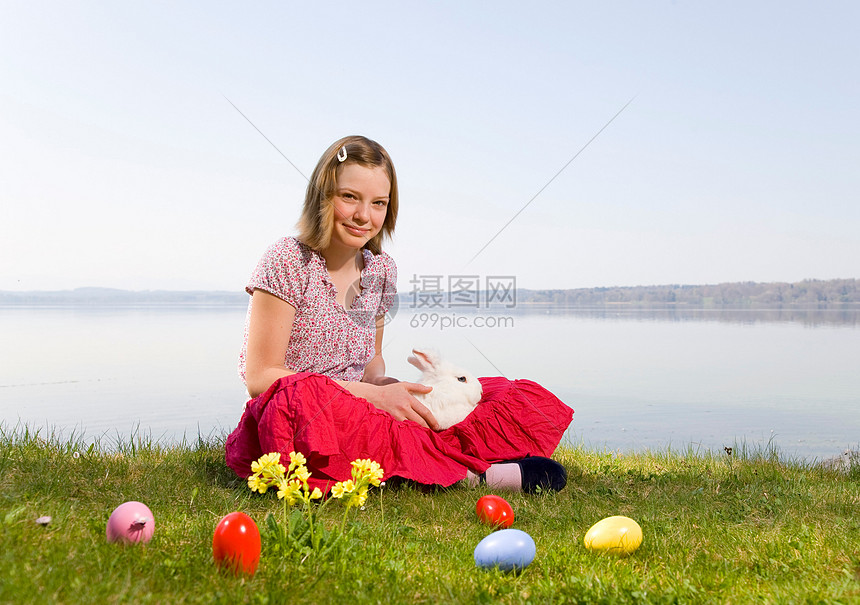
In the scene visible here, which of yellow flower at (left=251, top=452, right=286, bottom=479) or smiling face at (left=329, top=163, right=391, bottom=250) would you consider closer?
yellow flower at (left=251, top=452, right=286, bottom=479)

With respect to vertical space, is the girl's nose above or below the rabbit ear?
above

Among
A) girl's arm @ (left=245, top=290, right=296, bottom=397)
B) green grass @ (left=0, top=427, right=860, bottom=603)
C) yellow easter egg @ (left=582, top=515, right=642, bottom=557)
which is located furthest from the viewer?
girl's arm @ (left=245, top=290, right=296, bottom=397)

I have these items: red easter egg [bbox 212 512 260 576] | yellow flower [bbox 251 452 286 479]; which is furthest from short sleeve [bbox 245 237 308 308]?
red easter egg [bbox 212 512 260 576]

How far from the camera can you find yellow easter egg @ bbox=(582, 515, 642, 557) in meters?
2.46

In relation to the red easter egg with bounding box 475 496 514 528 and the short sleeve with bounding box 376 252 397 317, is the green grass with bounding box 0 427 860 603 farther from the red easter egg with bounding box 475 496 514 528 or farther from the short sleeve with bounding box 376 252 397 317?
the short sleeve with bounding box 376 252 397 317

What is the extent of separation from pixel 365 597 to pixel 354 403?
56.8 inches

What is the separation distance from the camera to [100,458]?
3693 mm

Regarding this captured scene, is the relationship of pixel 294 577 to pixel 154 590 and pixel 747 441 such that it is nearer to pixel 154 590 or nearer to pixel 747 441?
pixel 154 590

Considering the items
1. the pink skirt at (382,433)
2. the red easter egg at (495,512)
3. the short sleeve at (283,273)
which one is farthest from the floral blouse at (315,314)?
the red easter egg at (495,512)

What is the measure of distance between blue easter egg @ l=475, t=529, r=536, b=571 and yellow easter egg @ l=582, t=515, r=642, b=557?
0.35 meters

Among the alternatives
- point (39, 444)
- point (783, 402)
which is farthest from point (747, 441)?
point (39, 444)

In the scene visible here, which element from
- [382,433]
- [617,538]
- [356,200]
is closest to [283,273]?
[356,200]

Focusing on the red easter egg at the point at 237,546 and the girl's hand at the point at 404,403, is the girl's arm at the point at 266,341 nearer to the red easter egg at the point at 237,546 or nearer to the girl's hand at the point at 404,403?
the girl's hand at the point at 404,403

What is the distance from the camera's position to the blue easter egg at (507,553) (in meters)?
2.24
